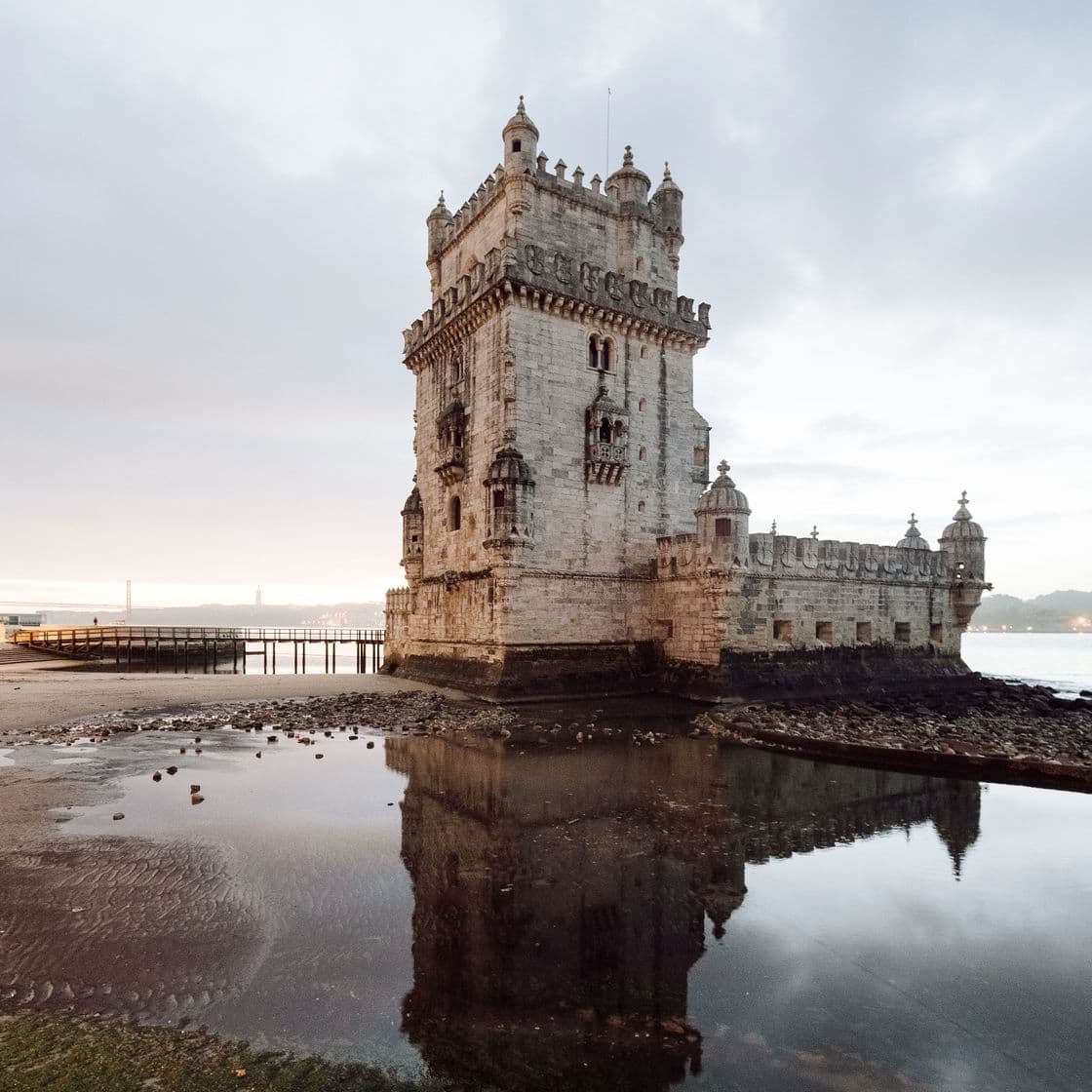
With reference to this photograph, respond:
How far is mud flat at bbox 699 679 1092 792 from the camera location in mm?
13391

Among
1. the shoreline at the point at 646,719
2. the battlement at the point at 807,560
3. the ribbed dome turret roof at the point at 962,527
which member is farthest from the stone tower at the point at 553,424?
the ribbed dome turret roof at the point at 962,527

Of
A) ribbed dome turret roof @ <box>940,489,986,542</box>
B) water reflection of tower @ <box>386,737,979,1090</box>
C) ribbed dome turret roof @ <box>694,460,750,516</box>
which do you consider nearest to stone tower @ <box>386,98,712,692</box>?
ribbed dome turret roof @ <box>694,460,750,516</box>

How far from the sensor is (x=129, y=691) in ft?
75.1

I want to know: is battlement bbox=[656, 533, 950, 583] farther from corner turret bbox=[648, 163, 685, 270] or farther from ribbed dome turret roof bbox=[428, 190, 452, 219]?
ribbed dome turret roof bbox=[428, 190, 452, 219]

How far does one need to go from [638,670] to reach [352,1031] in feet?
66.3

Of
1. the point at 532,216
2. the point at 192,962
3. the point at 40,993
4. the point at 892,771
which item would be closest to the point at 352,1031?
the point at 192,962

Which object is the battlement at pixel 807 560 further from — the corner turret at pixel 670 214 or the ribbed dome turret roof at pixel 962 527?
the corner turret at pixel 670 214

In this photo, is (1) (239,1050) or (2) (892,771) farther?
(2) (892,771)

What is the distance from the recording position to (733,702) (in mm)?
21516

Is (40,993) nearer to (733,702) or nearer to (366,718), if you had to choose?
(366,718)

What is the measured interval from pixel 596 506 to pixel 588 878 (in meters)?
17.2

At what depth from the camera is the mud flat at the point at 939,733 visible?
13391mm

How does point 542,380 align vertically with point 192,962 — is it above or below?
above

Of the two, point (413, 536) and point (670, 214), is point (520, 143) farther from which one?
point (413, 536)
